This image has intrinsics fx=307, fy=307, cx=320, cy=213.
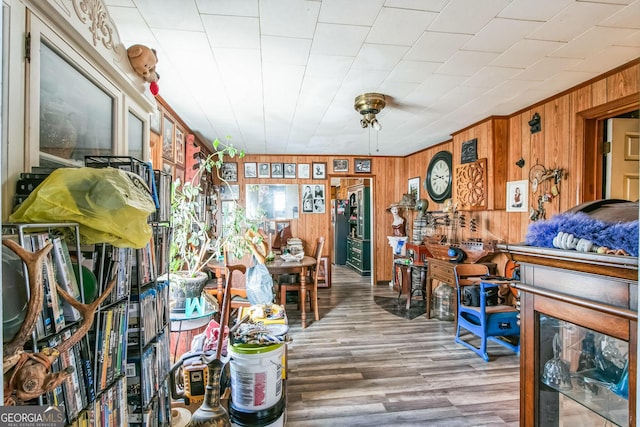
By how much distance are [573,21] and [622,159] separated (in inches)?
60.4

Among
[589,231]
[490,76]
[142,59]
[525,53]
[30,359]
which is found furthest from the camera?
[490,76]

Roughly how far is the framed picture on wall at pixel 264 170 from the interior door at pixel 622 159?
14.9 feet

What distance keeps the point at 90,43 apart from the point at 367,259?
632cm

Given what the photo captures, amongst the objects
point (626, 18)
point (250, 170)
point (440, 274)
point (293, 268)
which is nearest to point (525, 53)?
point (626, 18)

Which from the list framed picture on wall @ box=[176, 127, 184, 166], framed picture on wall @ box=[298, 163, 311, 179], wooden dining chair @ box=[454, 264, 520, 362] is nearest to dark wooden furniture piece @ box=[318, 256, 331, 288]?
framed picture on wall @ box=[298, 163, 311, 179]

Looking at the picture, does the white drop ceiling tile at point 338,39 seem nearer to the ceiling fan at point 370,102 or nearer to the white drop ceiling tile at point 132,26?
the ceiling fan at point 370,102

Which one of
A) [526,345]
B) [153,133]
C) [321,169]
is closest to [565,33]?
[526,345]

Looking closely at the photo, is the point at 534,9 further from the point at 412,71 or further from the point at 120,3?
the point at 120,3

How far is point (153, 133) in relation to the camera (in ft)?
8.74

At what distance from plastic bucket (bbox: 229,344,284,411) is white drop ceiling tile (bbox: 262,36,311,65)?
179 centimetres

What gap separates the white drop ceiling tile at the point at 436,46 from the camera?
6.09 feet

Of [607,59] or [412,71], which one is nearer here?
[607,59]

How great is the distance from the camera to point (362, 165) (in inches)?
231

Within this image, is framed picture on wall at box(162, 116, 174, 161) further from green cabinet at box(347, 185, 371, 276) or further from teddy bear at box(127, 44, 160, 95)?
green cabinet at box(347, 185, 371, 276)
